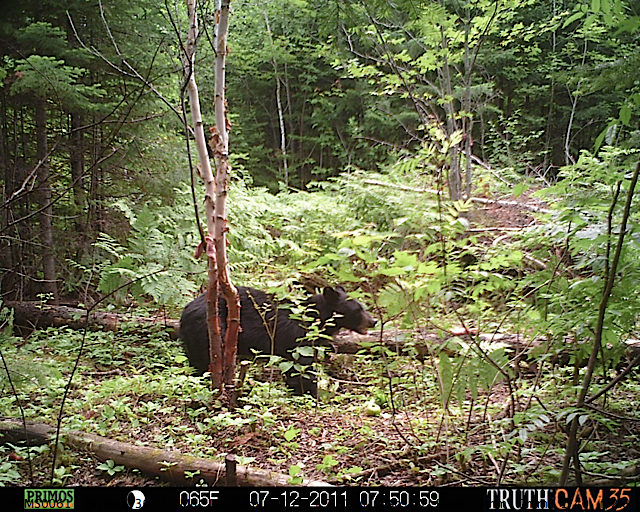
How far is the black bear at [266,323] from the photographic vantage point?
5305mm

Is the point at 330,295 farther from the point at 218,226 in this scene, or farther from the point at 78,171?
the point at 78,171

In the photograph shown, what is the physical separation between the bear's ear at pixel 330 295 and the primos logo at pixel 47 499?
3261 millimetres

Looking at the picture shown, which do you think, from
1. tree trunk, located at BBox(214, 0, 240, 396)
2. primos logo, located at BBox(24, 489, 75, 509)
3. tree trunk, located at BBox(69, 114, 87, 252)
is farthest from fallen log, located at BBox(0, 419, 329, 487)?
tree trunk, located at BBox(69, 114, 87, 252)

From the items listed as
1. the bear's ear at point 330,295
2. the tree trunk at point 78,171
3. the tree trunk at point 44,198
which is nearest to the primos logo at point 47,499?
the bear's ear at point 330,295

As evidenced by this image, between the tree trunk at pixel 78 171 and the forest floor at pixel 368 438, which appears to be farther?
the tree trunk at pixel 78 171

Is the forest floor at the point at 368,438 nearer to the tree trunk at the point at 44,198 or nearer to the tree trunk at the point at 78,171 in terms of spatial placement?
the tree trunk at the point at 44,198

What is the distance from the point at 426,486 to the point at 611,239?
174 cm

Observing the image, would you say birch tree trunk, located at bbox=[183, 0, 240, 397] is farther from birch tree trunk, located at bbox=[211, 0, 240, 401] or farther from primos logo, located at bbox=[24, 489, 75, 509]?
primos logo, located at bbox=[24, 489, 75, 509]

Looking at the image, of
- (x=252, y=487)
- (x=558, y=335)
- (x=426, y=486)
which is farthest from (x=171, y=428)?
(x=558, y=335)

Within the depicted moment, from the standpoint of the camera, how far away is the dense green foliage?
2.77 meters

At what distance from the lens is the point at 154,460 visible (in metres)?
3.32

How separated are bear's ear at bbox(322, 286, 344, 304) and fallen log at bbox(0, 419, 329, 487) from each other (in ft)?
8.43

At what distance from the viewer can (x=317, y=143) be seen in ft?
48.9

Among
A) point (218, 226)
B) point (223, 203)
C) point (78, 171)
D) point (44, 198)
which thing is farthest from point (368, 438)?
point (78, 171)
